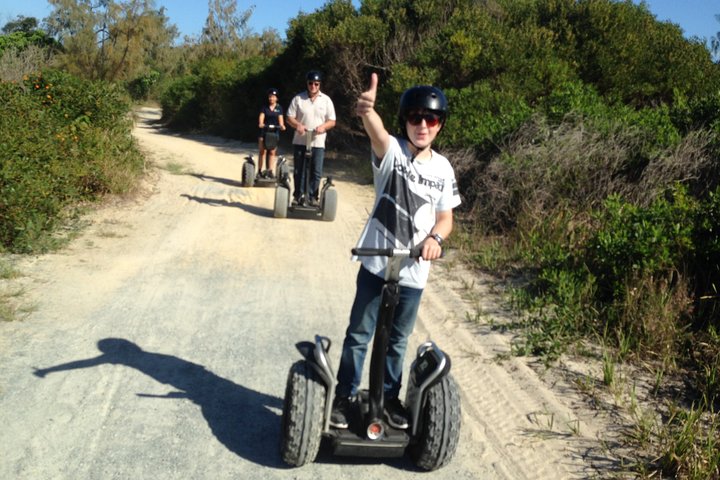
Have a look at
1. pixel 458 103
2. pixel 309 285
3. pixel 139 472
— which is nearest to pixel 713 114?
pixel 458 103

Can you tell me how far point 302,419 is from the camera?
3467 mm

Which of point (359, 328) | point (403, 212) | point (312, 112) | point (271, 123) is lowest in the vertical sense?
point (359, 328)

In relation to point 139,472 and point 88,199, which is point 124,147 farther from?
point 139,472

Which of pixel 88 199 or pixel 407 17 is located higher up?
pixel 407 17

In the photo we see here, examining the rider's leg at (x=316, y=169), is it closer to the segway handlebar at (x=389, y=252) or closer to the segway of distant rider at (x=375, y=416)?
the segway of distant rider at (x=375, y=416)

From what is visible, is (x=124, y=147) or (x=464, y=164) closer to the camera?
(x=464, y=164)

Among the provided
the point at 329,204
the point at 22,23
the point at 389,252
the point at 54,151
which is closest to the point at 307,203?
the point at 329,204

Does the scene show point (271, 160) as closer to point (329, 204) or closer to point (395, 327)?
point (329, 204)

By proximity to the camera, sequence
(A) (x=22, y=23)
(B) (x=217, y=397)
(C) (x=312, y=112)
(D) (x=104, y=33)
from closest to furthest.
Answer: (B) (x=217, y=397) < (C) (x=312, y=112) < (D) (x=104, y=33) < (A) (x=22, y=23)

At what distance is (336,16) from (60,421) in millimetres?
16492

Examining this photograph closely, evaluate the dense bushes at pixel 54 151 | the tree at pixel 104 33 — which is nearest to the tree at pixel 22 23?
the tree at pixel 104 33

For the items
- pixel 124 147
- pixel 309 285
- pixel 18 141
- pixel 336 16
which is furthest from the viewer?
pixel 336 16

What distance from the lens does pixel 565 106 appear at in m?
9.66

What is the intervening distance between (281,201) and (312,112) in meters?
1.30
